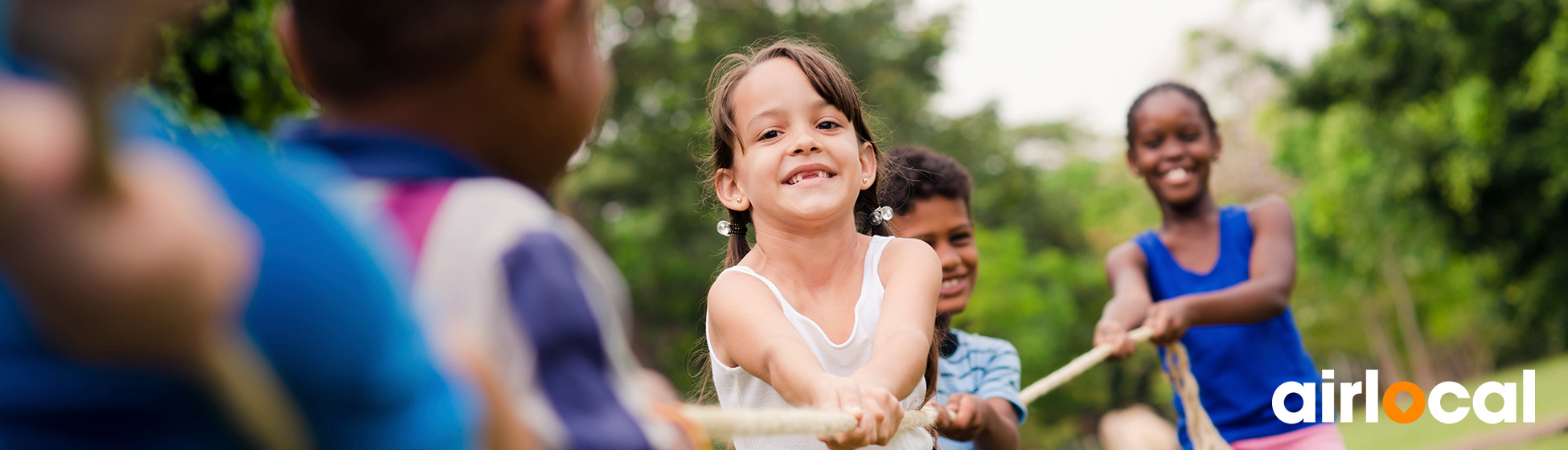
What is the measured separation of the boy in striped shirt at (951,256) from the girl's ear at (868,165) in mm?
699

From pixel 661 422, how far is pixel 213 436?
1.51ft

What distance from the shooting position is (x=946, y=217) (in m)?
3.86

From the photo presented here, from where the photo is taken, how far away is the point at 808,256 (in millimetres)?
2553

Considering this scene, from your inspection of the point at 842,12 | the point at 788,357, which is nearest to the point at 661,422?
the point at 788,357

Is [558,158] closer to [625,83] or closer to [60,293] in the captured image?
[60,293]

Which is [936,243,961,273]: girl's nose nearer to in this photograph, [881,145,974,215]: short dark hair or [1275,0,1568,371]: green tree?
[881,145,974,215]: short dark hair

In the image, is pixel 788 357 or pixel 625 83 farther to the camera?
pixel 625 83

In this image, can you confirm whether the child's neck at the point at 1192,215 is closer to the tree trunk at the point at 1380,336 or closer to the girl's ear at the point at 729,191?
the girl's ear at the point at 729,191

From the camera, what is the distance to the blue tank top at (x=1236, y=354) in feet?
13.1

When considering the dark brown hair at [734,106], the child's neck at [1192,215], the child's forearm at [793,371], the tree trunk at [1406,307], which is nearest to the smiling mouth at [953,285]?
the dark brown hair at [734,106]

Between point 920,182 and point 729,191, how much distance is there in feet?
3.92

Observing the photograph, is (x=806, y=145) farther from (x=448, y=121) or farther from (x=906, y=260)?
(x=448, y=121)

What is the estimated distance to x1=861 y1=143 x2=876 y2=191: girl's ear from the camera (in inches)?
109

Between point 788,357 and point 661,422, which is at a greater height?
point 788,357
